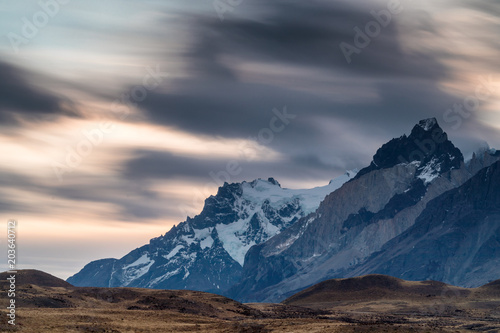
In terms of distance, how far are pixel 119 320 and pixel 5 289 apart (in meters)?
48.5

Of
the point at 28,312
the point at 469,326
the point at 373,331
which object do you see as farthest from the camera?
the point at 469,326

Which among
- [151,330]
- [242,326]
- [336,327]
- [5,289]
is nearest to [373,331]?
[336,327]

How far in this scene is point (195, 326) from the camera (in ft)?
522

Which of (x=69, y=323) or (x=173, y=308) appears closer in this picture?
(x=69, y=323)

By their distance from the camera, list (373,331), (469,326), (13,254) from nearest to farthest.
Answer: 1. (13,254)
2. (373,331)
3. (469,326)

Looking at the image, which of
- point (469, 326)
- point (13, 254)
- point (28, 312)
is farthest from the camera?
point (469, 326)

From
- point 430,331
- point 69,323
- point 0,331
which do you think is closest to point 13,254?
point 0,331

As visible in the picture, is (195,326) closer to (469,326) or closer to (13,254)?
(13,254)

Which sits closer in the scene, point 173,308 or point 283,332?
point 283,332

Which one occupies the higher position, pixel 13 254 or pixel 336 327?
pixel 13 254

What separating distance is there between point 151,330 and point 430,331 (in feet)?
160

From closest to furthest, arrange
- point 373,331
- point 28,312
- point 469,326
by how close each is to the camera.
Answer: point 373,331
point 28,312
point 469,326

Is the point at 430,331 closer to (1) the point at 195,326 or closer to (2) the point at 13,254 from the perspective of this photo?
(1) the point at 195,326

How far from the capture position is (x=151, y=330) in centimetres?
14888
